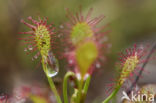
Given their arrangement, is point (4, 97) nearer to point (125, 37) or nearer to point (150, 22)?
point (125, 37)

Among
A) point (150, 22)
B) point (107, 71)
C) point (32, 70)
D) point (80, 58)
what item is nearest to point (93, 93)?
point (107, 71)

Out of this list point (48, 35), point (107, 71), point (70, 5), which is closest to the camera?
point (48, 35)

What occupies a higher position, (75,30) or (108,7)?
(108,7)

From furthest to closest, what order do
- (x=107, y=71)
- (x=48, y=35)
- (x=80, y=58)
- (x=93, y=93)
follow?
(x=107, y=71)
(x=93, y=93)
(x=48, y=35)
(x=80, y=58)

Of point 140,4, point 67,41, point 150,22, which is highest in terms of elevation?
point 140,4

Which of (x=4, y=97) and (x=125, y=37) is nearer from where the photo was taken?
(x=4, y=97)

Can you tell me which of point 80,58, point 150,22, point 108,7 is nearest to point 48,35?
point 80,58
